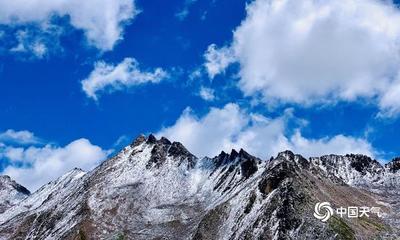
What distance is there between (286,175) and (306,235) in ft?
87.9

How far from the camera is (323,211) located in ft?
437

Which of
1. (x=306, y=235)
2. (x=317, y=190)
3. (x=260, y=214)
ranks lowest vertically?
(x=306, y=235)

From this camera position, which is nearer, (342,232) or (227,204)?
(342,232)

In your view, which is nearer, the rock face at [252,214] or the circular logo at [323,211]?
the circular logo at [323,211]

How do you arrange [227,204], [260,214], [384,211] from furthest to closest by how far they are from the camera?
[227,204] → [384,211] → [260,214]

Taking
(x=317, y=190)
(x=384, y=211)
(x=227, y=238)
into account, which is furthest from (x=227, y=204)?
(x=384, y=211)

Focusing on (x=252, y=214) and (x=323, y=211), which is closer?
(x=323, y=211)

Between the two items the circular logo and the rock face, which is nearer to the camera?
the circular logo

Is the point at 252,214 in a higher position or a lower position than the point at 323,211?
higher

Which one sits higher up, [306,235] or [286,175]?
[286,175]

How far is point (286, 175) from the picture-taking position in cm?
15050

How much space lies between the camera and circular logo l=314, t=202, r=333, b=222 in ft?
425

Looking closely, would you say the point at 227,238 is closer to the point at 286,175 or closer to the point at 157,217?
the point at 286,175

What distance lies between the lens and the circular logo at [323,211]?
425ft
